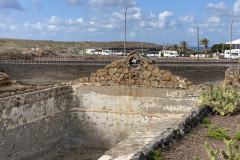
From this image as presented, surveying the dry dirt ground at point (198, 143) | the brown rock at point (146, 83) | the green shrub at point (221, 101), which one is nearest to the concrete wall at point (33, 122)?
the brown rock at point (146, 83)

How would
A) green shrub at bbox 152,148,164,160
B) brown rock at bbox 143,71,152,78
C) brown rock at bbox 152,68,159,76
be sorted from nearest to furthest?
green shrub at bbox 152,148,164,160
brown rock at bbox 152,68,159,76
brown rock at bbox 143,71,152,78

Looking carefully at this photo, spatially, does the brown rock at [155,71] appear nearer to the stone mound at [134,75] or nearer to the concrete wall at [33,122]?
the stone mound at [134,75]

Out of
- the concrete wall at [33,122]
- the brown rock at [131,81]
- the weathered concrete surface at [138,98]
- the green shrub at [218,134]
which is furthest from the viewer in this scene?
the brown rock at [131,81]

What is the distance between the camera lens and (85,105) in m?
12.9

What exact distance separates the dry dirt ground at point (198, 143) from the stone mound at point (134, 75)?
4.54 meters

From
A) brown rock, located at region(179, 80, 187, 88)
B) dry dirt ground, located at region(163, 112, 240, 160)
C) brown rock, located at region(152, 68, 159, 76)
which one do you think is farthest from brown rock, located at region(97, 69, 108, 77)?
dry dirt ground, located at region(163, 112, 240, 160)

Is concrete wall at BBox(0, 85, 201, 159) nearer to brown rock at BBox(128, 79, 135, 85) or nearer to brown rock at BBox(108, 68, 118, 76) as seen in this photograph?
brown rock at BBox(128, 79, 135, 85)

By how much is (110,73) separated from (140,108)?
2.31 metres

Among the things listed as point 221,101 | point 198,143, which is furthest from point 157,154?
point 221,101

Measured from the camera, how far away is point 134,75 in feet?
43.4

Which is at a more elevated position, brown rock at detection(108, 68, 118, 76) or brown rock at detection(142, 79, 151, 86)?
brown rock at detection(108, 68, 118, 76)

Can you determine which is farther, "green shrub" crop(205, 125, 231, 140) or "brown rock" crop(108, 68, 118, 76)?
"brown rock" crop(108, 68, 118, 76)

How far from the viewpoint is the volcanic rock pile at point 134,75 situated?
12.7 m

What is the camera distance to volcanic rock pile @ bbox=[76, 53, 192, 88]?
12.7 metres
